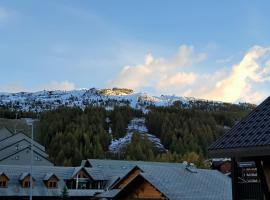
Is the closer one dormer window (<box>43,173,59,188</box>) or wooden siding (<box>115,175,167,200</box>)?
wooden siding (<box>115,175,167,200</box>)

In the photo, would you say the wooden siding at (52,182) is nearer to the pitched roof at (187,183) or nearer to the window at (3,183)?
the window at (3,183)

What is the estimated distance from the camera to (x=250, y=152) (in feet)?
46.5

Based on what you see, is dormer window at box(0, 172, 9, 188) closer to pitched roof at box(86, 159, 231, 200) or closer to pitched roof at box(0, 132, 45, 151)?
pitched roof at box(86, 159, 231, 200)

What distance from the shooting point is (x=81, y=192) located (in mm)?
62938

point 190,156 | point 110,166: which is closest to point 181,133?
point 190,156

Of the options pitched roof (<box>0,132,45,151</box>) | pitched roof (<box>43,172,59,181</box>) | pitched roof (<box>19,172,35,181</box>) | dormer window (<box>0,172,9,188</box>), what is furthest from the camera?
pitched roof (<box>0,132,45,151</box>)

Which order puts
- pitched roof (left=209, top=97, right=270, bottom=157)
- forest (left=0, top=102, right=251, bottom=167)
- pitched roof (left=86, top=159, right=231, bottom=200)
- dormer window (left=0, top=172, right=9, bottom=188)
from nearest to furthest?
pitched roof (left=209, top=97, right=270, bottom=157) → pitched roof (left=86, top=159, right=231, bottom=200) → dormer window (left=0, top=172, right=9, bottom=188) → forest (left=0, top=102, right=251, bottom=167)

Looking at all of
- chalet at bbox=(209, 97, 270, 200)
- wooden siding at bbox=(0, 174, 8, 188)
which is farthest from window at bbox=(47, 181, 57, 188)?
chalet at bbox=(209, 97, 270, 200)

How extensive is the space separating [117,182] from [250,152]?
2683cm

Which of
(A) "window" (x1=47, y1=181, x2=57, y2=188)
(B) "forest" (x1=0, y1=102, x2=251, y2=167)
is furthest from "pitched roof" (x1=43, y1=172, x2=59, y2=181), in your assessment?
(B) "forest" (x1=0, y1=102, x2=251, y2=167)

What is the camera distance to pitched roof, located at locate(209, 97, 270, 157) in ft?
46.4

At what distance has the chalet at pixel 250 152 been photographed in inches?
564

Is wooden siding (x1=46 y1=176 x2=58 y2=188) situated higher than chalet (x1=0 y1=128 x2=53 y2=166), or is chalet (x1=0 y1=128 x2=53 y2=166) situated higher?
chalet (x1=0 y1=128 x2=53 y2=166)

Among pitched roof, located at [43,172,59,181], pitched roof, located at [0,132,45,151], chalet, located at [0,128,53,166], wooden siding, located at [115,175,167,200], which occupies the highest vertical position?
pitched roof, located at [0,132,45,151]
